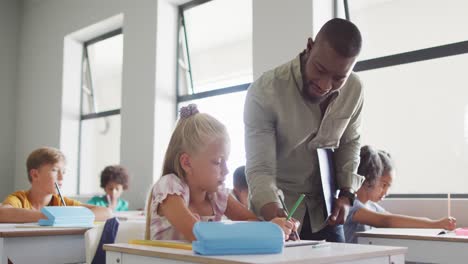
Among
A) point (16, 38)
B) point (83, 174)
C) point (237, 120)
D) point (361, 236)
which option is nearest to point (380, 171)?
point (361, 236)

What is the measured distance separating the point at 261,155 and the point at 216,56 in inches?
144

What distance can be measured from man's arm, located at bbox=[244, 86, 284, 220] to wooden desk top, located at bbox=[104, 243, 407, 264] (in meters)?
0.30

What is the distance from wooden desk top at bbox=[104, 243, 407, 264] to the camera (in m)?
0.96

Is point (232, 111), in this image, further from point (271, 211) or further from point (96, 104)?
point (271, 211)

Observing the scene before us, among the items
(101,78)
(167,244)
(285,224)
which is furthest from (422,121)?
(101,78)

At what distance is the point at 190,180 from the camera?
164 centimetres

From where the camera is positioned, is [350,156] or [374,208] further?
[374,208]

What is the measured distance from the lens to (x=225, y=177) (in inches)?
63.5

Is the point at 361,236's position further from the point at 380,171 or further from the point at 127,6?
the point at 127,6

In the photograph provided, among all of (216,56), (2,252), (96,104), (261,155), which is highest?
(216,56)

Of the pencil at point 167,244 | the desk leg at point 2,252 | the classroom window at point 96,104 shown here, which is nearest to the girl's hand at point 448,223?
the pencil at point 167,244

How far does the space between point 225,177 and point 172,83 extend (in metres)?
3.51

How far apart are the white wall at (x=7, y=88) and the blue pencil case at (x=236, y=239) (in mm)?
6459

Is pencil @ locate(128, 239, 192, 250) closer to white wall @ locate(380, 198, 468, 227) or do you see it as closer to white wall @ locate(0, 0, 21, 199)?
white wall @ locate(380, 198, 468, 227)
